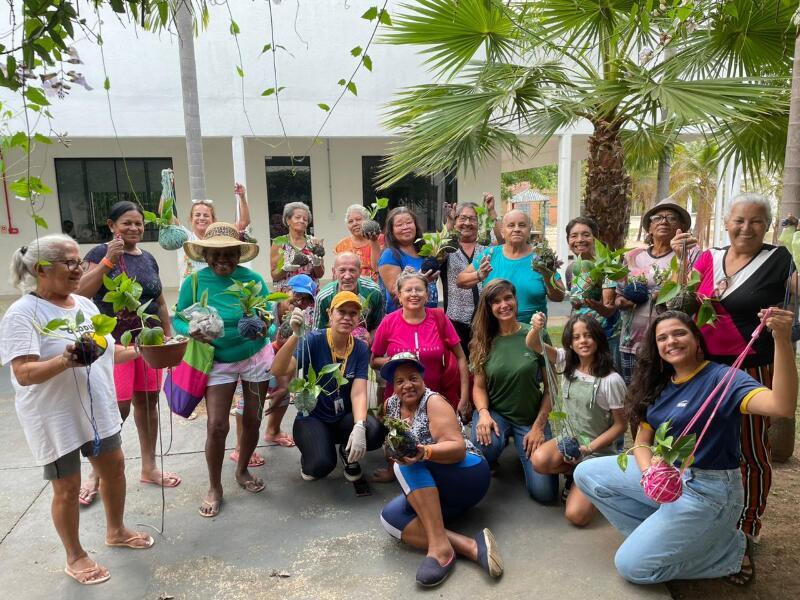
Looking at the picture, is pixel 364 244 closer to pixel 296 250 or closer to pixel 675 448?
pixel 296 250

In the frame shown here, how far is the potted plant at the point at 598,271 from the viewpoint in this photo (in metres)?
3.32

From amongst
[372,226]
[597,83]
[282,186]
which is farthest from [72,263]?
[282,186]

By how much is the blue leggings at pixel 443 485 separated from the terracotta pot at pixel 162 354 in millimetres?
1292

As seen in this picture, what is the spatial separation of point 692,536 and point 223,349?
274 cm

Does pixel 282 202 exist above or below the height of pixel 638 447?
above

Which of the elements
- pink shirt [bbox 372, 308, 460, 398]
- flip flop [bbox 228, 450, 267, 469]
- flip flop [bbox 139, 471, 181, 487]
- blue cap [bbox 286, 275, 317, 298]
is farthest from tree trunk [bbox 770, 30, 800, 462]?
flip flop [bbox 139, 471, 181, 487]

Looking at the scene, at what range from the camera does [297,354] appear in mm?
3594

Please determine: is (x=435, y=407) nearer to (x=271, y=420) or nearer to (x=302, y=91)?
(x=271, y=420)

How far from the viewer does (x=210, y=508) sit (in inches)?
136

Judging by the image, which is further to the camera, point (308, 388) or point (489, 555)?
point (308, 388)

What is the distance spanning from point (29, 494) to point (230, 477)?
132 centimetres

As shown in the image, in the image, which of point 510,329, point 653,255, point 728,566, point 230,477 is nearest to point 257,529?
point 230,477

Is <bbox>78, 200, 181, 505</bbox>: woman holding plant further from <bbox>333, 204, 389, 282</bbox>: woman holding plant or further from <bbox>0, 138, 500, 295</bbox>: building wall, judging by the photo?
<bbox>0, 138, 500, 295</bbox>: building wall

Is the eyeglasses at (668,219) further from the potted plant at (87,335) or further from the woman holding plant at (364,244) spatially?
the potted plant at (87,335)
